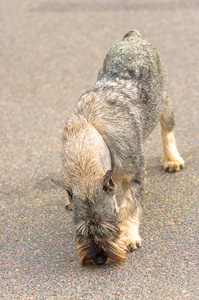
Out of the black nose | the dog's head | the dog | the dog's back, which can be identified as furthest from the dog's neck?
the dog's back

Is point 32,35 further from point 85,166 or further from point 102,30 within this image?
point 85,166

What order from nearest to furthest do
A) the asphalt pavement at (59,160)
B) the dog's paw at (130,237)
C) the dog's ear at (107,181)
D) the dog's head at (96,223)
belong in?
the dog's head at (96,223) → the dog's ear at (107,181) → the asphalt pavement at (59,160) → the dog's paw at (130,237)

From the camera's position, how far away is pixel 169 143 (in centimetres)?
660

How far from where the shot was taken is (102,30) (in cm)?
1250

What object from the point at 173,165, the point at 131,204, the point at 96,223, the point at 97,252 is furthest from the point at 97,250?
the point at 173,165

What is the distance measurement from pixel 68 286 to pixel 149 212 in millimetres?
1599

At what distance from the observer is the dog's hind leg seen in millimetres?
6430

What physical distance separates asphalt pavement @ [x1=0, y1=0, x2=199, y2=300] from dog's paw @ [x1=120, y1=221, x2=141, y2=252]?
74 millimetres

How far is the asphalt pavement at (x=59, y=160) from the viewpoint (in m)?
4.47

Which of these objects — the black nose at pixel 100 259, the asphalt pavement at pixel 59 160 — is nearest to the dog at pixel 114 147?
the black nose at pixel 100 259

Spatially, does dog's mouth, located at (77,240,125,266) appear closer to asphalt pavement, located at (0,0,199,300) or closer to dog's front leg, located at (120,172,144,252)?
asphalt pavement, located at (0,0,199,300)

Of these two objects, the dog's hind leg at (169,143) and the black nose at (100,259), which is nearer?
the black nose at (100,259)

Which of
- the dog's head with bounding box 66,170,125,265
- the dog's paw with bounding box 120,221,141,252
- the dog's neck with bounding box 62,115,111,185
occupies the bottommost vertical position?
the dog's paw with bounding box 120,221,141,252

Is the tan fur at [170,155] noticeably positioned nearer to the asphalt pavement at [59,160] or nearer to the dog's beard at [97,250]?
the asphalt pavement at [59,160]
